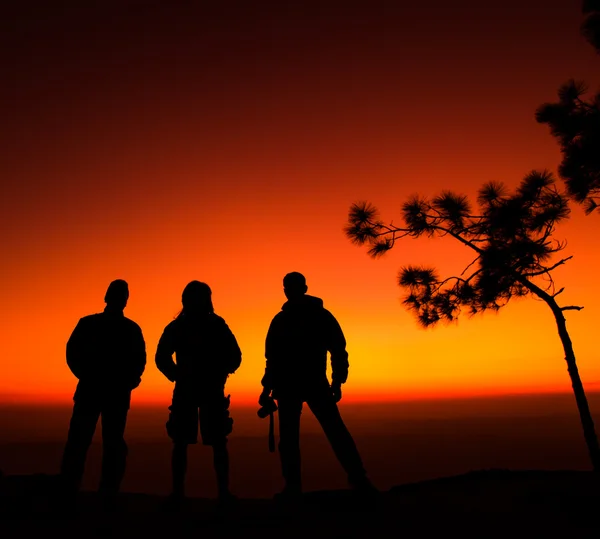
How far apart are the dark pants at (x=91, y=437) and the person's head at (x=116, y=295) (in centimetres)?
87

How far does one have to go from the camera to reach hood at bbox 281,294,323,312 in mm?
5188

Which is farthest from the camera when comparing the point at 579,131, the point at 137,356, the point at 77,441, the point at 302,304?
the point at 579,131

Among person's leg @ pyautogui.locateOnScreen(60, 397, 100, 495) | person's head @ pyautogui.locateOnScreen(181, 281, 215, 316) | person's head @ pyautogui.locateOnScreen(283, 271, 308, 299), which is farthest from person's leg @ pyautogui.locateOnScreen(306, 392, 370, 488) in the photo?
person's leg @ pyautogui.locateOnScreen(60, 397, 100, 495)

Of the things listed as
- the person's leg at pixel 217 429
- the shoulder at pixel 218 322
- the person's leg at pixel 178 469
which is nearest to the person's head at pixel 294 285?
the shoulder at pixel 218 322

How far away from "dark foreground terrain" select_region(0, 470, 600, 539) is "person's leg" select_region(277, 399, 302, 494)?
0.22 meters

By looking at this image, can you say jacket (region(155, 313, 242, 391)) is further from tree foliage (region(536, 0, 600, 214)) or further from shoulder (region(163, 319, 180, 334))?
tree foliage (region(536, 0, 600, 214))

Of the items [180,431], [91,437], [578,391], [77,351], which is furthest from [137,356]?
[578,391]

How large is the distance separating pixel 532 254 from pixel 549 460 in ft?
608

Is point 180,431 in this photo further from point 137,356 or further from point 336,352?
point 336,352

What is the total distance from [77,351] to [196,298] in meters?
1.27

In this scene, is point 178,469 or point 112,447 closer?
point 178,469

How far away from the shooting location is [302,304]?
5.20 m

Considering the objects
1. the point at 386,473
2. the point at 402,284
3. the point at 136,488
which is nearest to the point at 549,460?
the point at 386,473

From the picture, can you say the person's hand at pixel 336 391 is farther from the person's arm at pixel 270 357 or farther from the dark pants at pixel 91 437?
the dark pants at pixel 91 437
